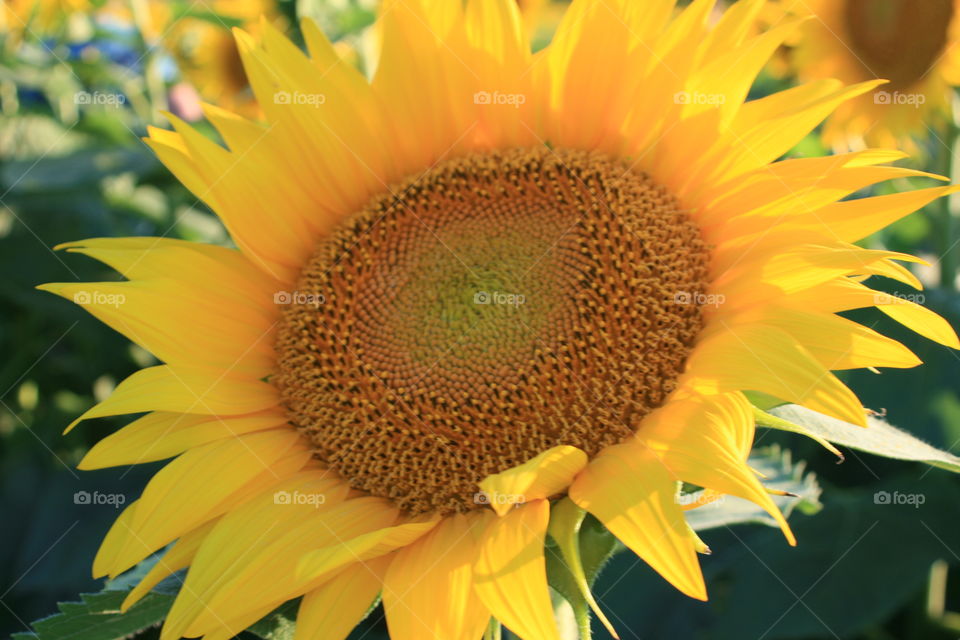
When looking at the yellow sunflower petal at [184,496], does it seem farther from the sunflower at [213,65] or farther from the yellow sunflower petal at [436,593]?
the sunflower at [213,65]

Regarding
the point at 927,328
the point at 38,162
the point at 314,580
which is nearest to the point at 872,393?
the point at 927,328

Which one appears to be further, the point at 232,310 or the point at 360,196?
the point at 360,196

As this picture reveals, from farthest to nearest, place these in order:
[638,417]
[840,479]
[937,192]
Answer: [840,479]
[638,417]
[937,192]

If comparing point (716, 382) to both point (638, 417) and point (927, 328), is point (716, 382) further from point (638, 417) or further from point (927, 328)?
point (927, 328)

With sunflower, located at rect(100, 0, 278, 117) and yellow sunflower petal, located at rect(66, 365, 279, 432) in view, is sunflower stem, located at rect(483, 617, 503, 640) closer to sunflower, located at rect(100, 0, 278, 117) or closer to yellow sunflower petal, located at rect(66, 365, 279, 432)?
yellow sunflower petal, located at rect(66, 365, 279, 432)

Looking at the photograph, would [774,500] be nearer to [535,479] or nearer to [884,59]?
[535,479]

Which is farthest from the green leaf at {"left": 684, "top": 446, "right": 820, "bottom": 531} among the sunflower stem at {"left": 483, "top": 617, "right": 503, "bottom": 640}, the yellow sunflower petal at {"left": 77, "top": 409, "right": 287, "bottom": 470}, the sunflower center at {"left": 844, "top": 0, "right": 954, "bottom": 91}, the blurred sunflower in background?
the blurred sunflower in background

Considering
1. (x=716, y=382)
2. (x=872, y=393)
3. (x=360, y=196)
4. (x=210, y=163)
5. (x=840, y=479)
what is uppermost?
(x=210, y=163)
